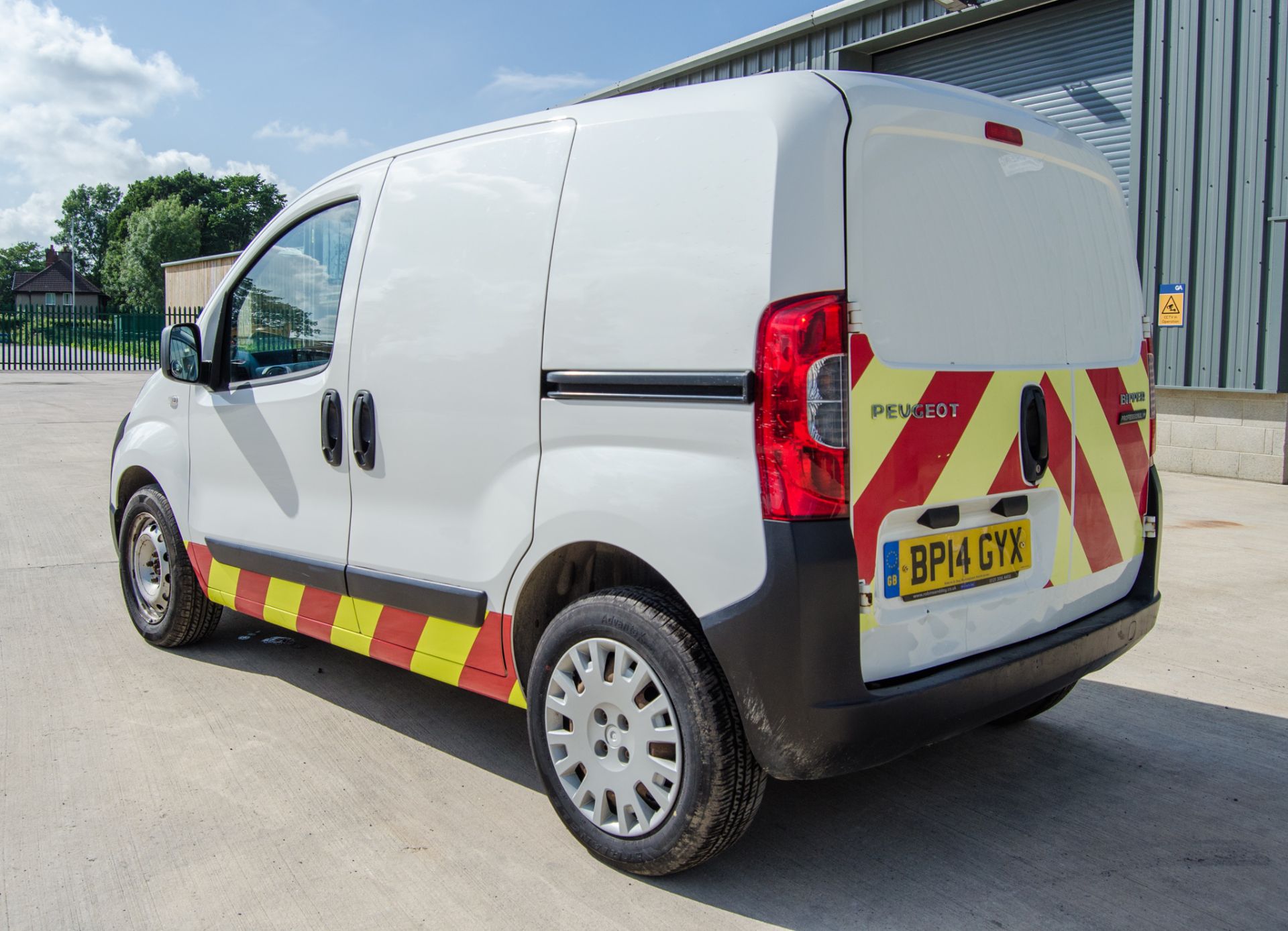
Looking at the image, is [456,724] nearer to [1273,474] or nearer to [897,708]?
[897,708]

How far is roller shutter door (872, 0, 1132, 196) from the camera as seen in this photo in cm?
1152

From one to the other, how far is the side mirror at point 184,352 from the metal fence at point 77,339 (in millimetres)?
30096

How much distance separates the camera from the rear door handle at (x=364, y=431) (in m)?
3.51

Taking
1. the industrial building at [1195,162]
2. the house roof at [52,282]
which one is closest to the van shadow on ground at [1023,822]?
the industrial building at [1195,162]

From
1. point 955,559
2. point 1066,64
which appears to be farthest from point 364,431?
point 1066,64

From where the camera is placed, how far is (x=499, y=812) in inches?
127

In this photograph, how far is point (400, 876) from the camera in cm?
284

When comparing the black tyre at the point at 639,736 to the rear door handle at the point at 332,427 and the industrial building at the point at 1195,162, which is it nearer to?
the rear door handle at the point at 332,427

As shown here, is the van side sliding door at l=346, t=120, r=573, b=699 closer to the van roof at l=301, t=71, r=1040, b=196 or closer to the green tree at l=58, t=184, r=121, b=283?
the van roof at l=301, t=71, r=1040, b=196

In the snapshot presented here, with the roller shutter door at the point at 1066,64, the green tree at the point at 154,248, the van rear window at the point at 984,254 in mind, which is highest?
the green tree at the point at 154,248

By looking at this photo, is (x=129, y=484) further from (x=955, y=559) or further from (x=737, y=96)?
(x=955, y=559)

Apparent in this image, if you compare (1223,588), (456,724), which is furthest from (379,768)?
(1223,588)

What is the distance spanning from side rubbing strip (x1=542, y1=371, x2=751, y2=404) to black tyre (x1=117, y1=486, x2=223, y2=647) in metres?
2.47

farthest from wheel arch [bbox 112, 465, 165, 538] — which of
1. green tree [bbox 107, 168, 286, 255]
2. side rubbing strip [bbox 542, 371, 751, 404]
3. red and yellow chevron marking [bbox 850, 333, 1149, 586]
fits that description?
green tree [bbox 107, 168, 286, 255]
